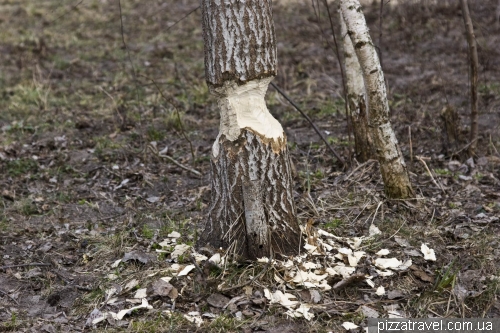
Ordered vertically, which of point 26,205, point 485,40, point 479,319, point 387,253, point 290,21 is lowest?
point 479,319

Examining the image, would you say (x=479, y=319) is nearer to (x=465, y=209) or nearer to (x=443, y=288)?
(x=443, y=288)

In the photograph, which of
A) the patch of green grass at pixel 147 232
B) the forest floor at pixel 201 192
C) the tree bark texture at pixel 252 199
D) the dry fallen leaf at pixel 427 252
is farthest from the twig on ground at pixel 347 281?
the patch of green grass at pixel 147 232

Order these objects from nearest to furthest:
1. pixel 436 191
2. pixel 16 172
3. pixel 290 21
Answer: pixel 436 191 < pixel 16 172 < pixel 290 21

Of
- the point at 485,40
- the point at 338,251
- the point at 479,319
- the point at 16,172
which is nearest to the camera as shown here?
the point at 479,319

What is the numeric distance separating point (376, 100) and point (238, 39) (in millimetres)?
1271

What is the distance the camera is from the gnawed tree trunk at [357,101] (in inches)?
215

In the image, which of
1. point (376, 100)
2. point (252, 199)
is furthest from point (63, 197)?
point (376, 100)

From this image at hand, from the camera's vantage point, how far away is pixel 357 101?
5504 millimetres

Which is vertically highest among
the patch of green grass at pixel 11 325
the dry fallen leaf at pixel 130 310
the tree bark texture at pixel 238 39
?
the tree bark texture at pixel 238 39

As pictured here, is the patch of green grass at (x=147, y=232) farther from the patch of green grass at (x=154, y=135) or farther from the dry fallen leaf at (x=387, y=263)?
the patch of green grass at (x=154, y=135)

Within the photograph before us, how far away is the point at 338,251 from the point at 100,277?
1536 mm

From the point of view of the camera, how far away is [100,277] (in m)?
4.05

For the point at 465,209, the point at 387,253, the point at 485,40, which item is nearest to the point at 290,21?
the point at 485,40

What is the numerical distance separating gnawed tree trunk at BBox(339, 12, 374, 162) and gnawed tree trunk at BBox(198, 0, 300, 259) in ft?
5.59
